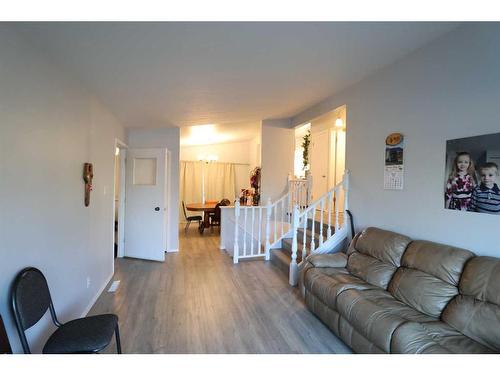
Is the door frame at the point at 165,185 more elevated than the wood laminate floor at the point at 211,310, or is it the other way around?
the door frame at the point at 165,185

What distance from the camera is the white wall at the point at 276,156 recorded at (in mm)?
5398

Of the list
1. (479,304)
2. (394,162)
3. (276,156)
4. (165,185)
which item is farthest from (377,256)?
(165,185)

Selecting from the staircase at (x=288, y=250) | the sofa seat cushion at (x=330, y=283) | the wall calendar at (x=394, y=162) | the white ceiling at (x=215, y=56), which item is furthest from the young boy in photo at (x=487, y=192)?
the staircase at (x=288, y=250)

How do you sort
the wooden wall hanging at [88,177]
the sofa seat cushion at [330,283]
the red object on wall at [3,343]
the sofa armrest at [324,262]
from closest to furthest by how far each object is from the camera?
the red object on wall at [3,343]
the sofa seat cushion at [330,283]
the wooden wall hanging at [88,177]
the sofa armrest at [324,262]

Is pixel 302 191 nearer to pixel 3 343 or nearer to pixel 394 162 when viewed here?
pixel 394 162

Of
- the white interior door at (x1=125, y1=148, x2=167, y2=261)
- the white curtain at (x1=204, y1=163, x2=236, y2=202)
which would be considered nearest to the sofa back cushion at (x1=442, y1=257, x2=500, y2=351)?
the white interior door at (x1=125, y1=148, x2=167, y2=261)

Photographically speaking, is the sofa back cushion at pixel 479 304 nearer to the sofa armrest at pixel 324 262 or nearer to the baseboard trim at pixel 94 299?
the sofa armrest at pixel 324 262

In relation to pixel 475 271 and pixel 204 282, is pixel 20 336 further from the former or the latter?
pixel 475 271

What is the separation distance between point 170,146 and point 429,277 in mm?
4340

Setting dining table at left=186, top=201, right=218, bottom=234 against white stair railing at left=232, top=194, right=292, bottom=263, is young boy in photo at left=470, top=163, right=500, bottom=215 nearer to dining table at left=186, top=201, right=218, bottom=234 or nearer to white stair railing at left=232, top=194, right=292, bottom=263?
white stair railing at left=232, top=194, right=292, bottom=263

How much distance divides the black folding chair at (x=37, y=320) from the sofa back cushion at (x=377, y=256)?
7.08 feet

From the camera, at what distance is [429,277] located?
201 cm

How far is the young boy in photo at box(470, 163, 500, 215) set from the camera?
189 centimetres
